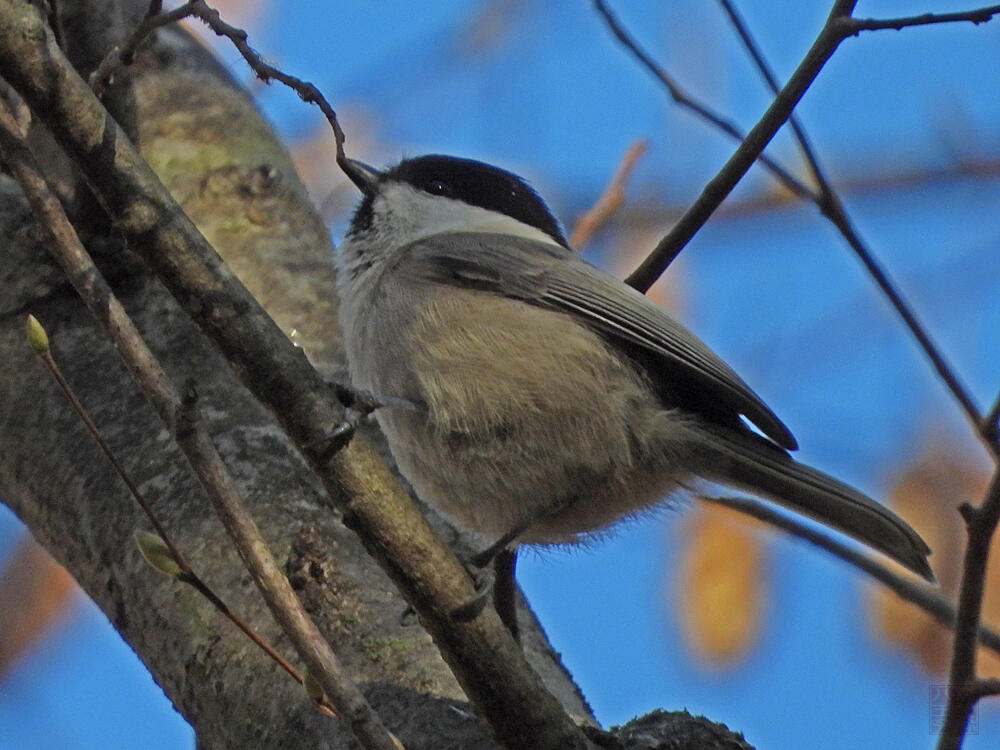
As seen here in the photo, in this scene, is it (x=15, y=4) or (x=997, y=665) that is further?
(x=997, y=665)

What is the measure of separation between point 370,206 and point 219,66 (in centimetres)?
84

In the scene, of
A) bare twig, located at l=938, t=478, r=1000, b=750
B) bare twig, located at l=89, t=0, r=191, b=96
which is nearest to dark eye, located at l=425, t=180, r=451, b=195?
bare twig, located at l=89, t=0, r=191, b=96

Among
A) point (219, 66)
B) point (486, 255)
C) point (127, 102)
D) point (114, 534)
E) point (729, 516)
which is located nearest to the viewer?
point (114, 534)

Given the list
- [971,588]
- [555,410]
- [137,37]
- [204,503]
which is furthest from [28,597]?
[971,588]

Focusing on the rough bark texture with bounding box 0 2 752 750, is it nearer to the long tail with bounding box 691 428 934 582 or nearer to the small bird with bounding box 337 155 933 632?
the small bird with bounding box 337 155 933 632

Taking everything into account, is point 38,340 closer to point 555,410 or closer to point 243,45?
point 243,45

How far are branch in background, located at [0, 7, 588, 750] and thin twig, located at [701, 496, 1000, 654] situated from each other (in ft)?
3.08

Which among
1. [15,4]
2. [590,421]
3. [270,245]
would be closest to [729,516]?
[590,421]

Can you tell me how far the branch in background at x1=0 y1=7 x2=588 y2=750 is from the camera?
60.2 inches

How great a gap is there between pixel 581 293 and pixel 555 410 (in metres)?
0.36

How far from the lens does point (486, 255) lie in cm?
273

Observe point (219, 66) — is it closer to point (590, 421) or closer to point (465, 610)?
point (590, 421)

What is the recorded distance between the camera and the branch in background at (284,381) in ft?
5.02

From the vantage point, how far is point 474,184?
327 cm
